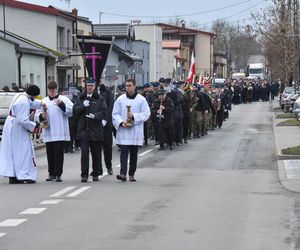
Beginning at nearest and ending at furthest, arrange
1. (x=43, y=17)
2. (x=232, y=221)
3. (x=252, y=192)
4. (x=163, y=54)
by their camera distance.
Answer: (x=232, y=221), (x=252, y=192), (x=43, y=17), (x=163, y=54)

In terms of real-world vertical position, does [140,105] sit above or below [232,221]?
above

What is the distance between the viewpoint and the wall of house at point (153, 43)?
83875 millimetres

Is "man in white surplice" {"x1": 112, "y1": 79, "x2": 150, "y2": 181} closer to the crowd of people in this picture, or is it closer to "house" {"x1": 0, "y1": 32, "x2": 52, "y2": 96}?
the crowd of people

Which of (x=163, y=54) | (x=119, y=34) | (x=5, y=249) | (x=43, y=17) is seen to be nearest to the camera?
(x=5, y=249)

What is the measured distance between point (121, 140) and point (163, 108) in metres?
8.27

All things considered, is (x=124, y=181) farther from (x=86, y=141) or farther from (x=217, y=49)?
(x=217, y=49)

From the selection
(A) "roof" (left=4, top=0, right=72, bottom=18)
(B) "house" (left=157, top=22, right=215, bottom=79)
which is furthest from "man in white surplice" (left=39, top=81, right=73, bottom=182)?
(B) "house" (left=157, top=22, right=215, bottom=79)

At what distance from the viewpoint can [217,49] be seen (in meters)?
144

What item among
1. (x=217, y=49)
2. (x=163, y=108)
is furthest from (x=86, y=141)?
(x=217, y=49)

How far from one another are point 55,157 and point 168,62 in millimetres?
78862

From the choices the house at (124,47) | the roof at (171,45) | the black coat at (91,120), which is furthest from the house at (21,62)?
the roof at (171,45)

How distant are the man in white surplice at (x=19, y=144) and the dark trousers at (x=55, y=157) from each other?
0.42m

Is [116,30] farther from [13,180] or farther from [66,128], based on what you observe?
[13,180]

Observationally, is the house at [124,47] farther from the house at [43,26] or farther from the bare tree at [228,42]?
the bare tree at [228,42]
